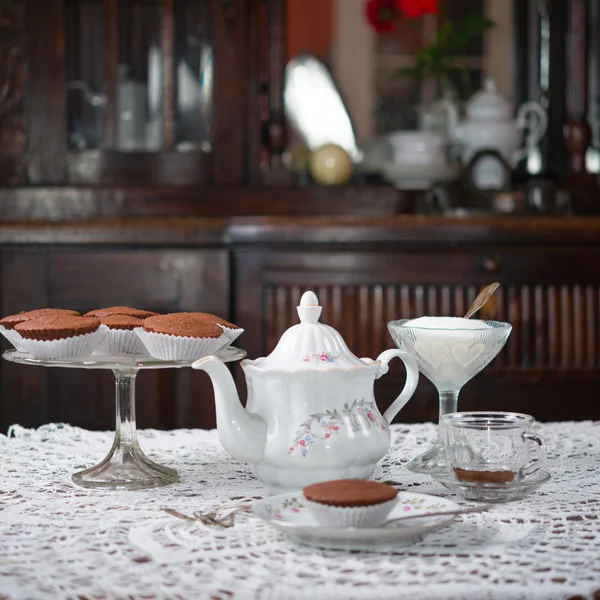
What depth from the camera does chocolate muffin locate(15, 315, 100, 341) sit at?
0.90 meters

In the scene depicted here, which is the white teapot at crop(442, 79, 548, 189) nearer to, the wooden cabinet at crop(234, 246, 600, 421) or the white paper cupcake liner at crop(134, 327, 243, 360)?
the wooden cabinet at crop(234, 246, 600, 421)

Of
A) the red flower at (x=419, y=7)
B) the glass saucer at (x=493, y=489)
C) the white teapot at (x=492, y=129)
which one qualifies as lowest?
the glass saucer at (x=493, y=489)

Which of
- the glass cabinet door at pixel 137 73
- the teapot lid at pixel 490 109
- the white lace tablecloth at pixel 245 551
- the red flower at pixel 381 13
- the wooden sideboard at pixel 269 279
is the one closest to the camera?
the white lace tablecloth at pixel 245 551

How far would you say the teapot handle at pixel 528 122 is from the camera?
98.0 inches

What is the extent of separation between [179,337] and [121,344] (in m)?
0.09

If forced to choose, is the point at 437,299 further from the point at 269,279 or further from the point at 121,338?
the point at 121,338

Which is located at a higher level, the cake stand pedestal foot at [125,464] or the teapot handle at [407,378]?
the teapot handle at [407,378]

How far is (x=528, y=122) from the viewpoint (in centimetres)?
254

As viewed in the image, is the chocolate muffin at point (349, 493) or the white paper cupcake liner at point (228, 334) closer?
the chocolate muffin at point (349, 493)

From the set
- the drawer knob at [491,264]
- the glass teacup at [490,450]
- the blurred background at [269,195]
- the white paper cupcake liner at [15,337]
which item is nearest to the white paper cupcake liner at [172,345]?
the white paper cupcake liner at [15,337]

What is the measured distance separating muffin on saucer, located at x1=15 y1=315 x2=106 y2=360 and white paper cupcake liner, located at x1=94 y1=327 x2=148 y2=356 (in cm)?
2

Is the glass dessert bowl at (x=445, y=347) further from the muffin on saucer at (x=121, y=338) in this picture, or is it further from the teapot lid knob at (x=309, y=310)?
the muffin on saucer at (x=121, y=338)

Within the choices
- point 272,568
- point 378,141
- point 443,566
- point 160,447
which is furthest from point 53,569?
point 378,141

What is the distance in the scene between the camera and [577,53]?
2359 mm
